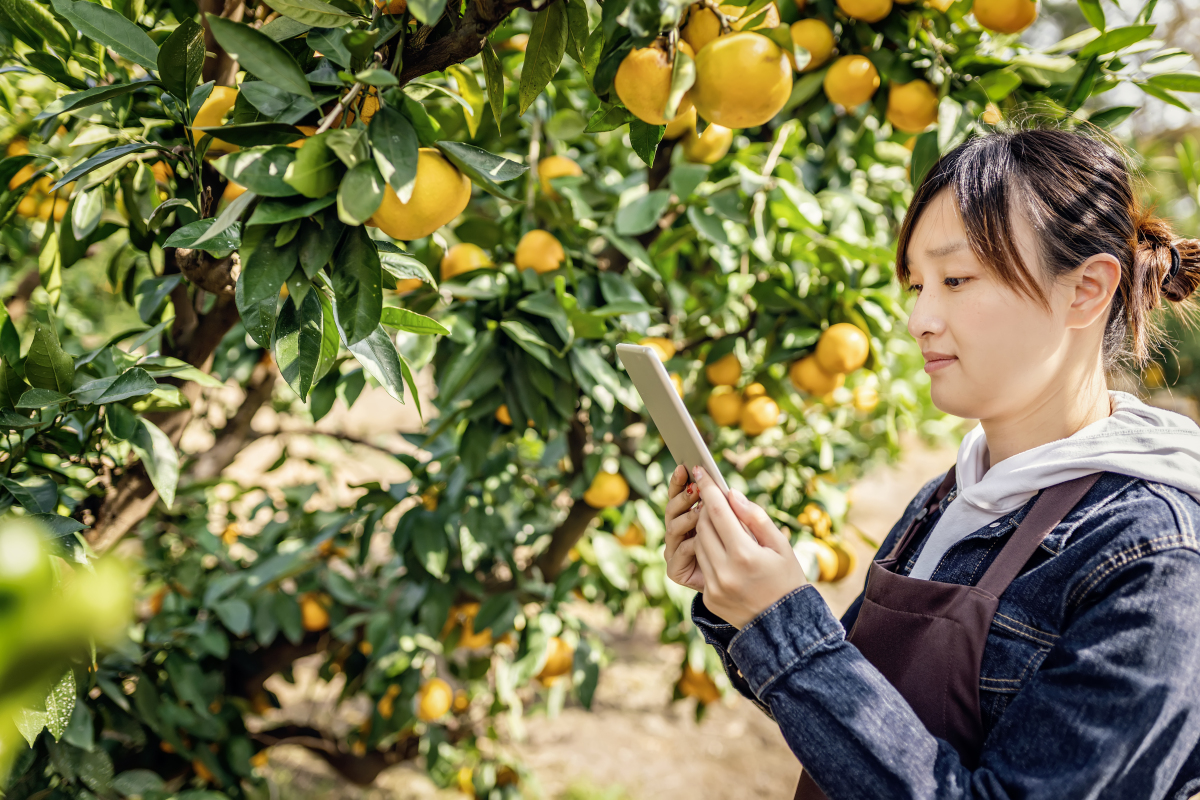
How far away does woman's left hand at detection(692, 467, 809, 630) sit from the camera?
0.63 metres

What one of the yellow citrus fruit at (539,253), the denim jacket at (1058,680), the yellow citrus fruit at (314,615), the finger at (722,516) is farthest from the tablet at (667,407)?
the yellow citrus fruit at (314,615)

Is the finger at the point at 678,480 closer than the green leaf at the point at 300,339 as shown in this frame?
No

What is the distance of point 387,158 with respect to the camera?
527mm

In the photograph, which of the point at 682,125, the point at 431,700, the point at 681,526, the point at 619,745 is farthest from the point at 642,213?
the point at 619,745

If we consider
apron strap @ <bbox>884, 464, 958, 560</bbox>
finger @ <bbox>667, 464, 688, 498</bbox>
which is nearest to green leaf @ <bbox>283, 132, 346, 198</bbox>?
finger @ <bbox>667, 464, 688, 498</bbox>

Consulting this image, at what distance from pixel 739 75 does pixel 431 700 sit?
1.46 metres

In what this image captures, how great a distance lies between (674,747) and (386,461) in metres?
2.18

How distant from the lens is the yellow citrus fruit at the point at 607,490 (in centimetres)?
137

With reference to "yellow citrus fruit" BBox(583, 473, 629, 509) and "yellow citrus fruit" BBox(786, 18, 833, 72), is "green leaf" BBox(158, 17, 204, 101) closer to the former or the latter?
"yellow citrus fruit" BBox(786, 18, 833, 72)

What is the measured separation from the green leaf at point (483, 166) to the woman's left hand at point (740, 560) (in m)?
0.32

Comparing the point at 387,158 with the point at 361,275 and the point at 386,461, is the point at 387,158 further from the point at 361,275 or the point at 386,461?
the point at 386,461

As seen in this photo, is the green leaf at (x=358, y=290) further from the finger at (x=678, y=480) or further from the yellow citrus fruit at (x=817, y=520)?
the yellow citrus fruit at (x=817, y=520)

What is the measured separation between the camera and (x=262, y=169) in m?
0.51

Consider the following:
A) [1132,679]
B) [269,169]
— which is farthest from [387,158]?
[1132,679]
